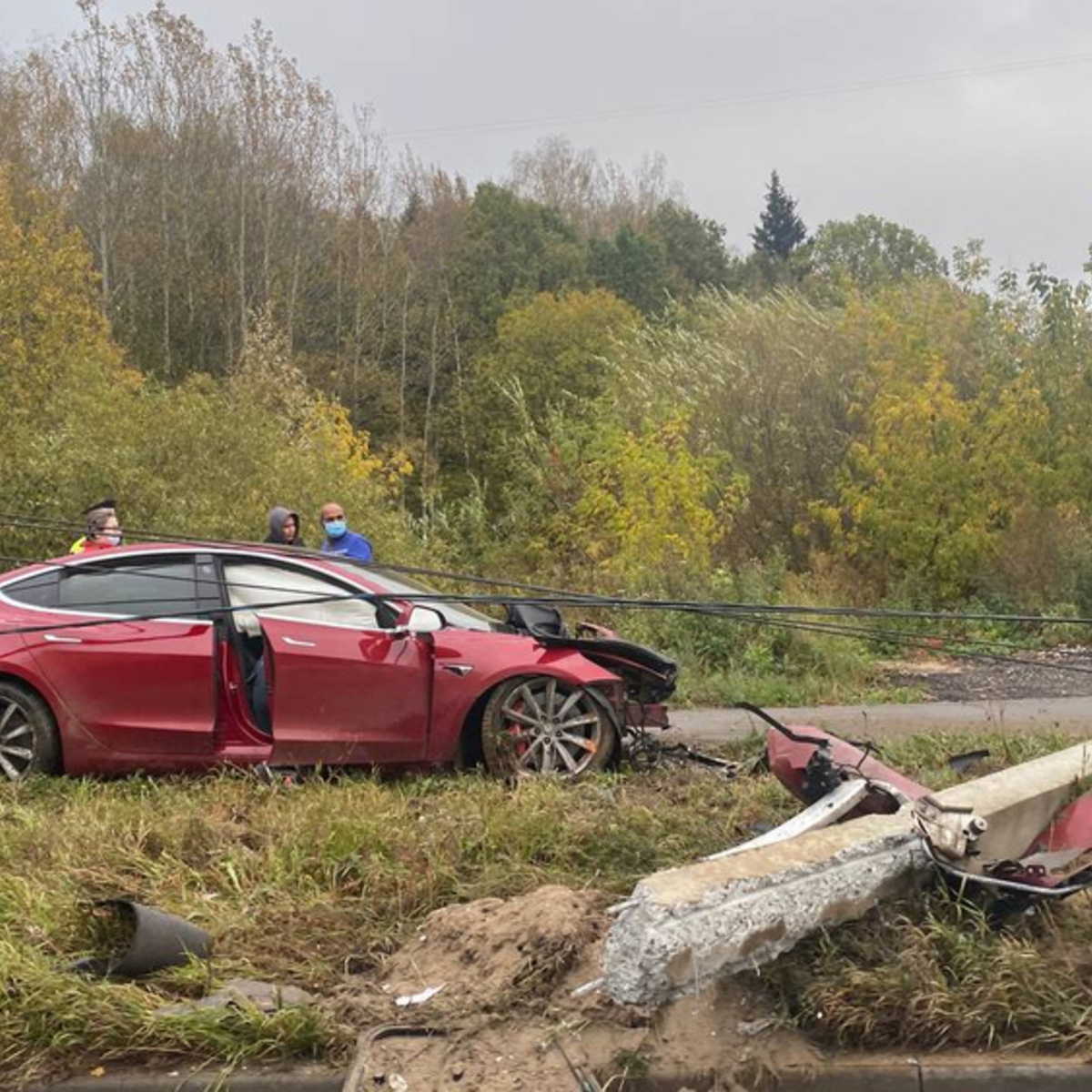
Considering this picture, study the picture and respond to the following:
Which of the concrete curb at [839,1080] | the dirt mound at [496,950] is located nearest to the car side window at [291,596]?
the dirt mound at [496,950]

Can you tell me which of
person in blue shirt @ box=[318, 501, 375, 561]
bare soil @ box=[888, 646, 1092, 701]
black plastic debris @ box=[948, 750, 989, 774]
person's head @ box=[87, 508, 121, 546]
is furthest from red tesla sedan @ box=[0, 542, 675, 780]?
bare soil @ box=[888, 646, 1092, 701]

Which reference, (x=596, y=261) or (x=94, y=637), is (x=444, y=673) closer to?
(x=94, y=637)

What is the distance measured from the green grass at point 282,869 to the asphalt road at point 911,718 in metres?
2.61

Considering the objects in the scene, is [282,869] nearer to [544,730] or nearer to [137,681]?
[544,730]

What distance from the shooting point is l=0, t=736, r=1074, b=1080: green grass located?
418cm

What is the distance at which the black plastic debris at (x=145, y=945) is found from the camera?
4488mm

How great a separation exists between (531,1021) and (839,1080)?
992 mm

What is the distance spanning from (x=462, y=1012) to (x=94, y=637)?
434 centimetres

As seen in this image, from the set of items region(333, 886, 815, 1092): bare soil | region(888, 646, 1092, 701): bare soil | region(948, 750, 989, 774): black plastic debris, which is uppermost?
region(948, 750, 989, 774): black plastic debris

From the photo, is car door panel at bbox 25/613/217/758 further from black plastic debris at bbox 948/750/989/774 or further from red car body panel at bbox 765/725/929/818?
black plastic debris at bbox 948/750/989/774

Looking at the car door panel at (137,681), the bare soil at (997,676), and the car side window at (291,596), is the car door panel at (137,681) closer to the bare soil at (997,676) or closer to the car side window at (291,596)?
the car side window at (291,596)

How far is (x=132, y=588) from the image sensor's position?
7.93 meters

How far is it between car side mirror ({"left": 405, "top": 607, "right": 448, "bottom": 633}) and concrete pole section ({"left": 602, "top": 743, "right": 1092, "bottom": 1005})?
3.52m

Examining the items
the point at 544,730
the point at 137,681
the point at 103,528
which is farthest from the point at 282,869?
the point at 103,528
